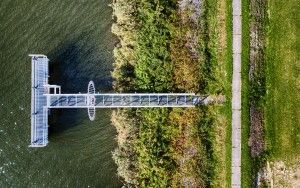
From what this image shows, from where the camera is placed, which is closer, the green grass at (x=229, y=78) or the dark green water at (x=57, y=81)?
the green grass at (x=229, y=78)

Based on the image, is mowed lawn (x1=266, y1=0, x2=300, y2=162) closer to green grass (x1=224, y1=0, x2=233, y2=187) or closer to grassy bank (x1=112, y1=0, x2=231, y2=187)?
green grass (x1=224, y1=0, x2=233, y2=187)

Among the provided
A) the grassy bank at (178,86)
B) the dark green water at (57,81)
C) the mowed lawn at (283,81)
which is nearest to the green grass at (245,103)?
the grassy bank at (178,86)

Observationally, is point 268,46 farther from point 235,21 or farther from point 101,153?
point 101,153

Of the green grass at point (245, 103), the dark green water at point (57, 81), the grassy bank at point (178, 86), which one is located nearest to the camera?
the green grass at point (245, 103)

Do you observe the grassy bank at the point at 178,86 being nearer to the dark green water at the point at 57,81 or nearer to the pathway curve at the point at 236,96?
the pathway curve at the point at 236,96

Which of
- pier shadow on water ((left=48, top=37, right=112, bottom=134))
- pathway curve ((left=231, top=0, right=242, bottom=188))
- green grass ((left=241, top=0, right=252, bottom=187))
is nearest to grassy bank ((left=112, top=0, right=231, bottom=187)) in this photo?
pathway curve ((left=231, top=0, right=242, bottom=188))

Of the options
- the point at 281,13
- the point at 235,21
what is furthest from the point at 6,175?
the point at 281,13

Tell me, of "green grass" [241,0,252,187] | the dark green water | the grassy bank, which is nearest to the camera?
"green grass" [241,0,252,187]

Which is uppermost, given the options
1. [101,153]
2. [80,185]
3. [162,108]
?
[162,108]
